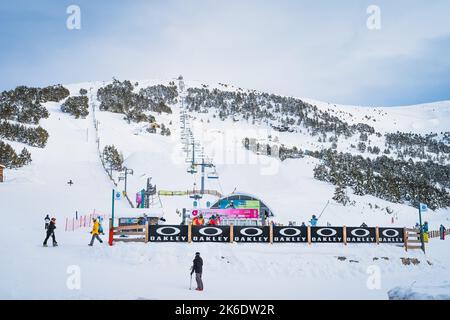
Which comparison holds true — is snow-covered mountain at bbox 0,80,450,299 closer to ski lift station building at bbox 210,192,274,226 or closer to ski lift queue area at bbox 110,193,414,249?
ski lift queue area at bbox 110,193,414,249

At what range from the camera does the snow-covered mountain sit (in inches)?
524

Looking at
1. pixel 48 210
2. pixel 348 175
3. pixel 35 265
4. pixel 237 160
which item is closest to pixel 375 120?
pixel 348 175

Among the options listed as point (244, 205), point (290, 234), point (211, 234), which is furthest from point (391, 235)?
point (244, 205)

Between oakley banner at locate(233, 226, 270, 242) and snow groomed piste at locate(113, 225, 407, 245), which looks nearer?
snow groomed piste at locate(113, 225, 407, 245)

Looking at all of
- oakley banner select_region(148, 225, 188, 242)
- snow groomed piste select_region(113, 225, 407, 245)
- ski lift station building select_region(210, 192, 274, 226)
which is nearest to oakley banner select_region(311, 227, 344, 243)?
snow groomed piste select_region(113, 225, 407, 245)

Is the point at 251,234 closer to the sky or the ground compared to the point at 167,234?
closer to the ground

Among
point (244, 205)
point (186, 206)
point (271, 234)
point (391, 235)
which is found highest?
point (244, 205)

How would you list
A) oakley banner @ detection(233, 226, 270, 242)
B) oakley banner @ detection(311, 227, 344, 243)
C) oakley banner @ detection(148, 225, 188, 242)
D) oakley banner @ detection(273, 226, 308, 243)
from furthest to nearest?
oakley banner @ detection(311, 227, 344, 243), oakley banner @ detection(273, 226, 308, 243), oakley banner @ detection(233, 226, 270, 242), oakley banner @ detection(148, 225, 188, 242)

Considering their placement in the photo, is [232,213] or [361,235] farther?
[232,213]

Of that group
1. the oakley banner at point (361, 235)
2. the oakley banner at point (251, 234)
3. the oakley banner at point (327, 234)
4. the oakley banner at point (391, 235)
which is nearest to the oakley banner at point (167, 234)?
the oakley banner at point (251, 234)

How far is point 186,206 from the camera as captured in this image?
120 ft

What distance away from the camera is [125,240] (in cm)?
1800

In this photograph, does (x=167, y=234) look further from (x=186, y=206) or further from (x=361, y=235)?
(x=186, y=206)

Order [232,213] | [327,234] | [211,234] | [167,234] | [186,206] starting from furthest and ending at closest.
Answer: [186,206]
[232,213]
[327,234]
[211,234]
[167,234]
